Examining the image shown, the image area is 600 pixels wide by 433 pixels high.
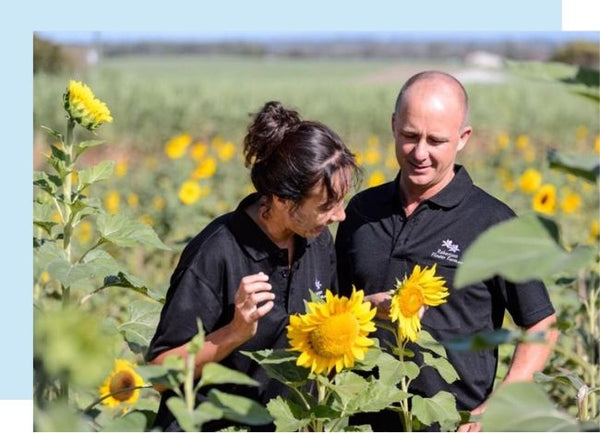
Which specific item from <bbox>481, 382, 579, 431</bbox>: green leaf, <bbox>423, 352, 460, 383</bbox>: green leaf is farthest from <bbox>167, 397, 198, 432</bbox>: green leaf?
<bbox>423, 352, 460, 383</bbox>: green leaf

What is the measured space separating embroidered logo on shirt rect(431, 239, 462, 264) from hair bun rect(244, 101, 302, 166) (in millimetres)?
454

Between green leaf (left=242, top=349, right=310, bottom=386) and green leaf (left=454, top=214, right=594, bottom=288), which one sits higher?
green leaf (left=454, top=214, right=594, bottom=288)

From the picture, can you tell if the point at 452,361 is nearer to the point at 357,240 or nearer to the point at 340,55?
the point at 357,240

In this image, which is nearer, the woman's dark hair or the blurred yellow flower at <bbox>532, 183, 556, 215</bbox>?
the woman's dark hair

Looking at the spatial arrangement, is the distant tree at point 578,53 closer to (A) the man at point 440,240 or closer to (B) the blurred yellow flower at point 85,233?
(B) the blurred yellow flower at point 85,233

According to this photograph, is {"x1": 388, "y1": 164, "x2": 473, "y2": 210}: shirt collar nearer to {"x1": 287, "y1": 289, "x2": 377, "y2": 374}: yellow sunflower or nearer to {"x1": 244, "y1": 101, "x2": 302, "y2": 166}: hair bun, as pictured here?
{"x1": 244, "y1": 101, "x2": 302, "y2": 166}: hair bun

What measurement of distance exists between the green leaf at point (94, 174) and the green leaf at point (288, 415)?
2.05 feet

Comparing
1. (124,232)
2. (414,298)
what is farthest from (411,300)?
(124,232)

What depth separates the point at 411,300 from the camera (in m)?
1.94

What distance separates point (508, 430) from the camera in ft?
3.99

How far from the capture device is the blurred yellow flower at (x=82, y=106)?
85.7 inches

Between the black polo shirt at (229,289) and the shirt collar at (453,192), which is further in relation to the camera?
the shirt collar at (453,192)

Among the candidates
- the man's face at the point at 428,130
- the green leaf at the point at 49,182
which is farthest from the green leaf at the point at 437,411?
the green leaf at the point at 49,182

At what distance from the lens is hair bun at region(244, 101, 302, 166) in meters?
2.28
